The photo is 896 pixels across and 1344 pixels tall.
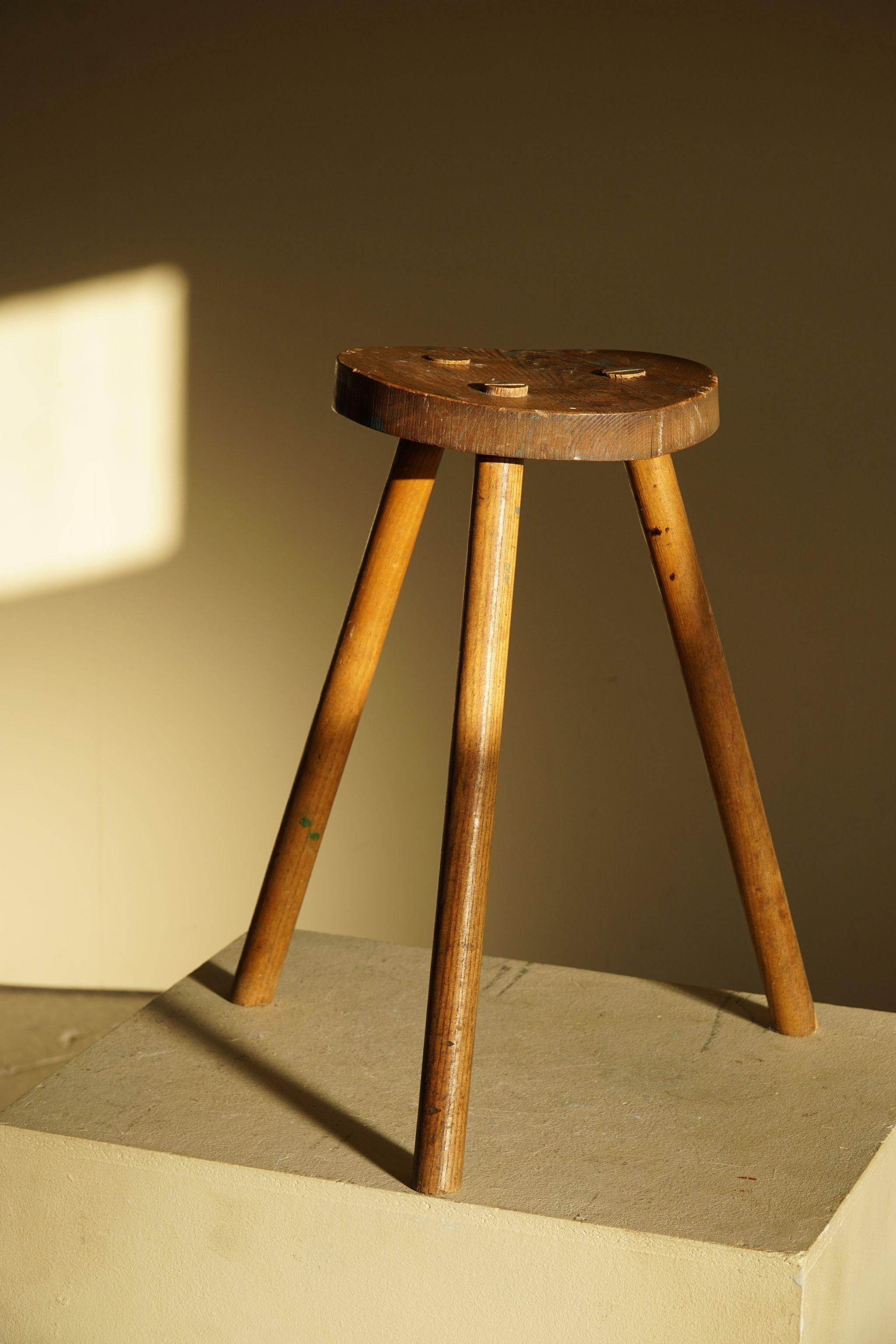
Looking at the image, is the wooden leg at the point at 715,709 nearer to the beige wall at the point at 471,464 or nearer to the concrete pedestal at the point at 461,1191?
the concrete pedestal at the point at 461,1191

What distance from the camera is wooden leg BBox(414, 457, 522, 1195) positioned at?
3.34ft

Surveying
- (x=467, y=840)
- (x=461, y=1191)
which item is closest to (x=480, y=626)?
(x=467, y=840)

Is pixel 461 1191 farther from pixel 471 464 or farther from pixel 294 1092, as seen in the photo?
pixel 471 464

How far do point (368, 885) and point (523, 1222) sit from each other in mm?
1588

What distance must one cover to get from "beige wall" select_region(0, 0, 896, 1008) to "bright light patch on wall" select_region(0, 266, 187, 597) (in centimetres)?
5

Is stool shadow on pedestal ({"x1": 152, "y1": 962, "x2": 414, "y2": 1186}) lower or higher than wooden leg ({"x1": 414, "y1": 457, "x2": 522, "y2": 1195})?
lower

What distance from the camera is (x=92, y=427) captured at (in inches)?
98.6

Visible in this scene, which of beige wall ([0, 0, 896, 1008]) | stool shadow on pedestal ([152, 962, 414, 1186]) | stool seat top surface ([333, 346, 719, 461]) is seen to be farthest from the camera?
beige wall ([0, 0, 896, 1008])

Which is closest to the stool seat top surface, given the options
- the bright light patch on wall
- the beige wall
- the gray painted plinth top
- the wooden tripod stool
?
the wooden tripod stool

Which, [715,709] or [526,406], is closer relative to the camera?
[526,406]

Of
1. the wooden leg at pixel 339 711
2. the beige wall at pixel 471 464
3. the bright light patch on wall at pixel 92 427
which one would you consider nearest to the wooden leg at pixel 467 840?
the wooden leg at pixel 339 711

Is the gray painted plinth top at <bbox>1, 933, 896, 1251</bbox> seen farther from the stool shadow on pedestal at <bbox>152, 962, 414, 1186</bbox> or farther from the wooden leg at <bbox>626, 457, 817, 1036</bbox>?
the wooden leg at <bbox>626, 457, 817, 1036</bbox>

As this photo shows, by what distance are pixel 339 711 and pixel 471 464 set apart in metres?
1.15

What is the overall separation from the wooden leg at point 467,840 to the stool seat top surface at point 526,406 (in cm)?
4
